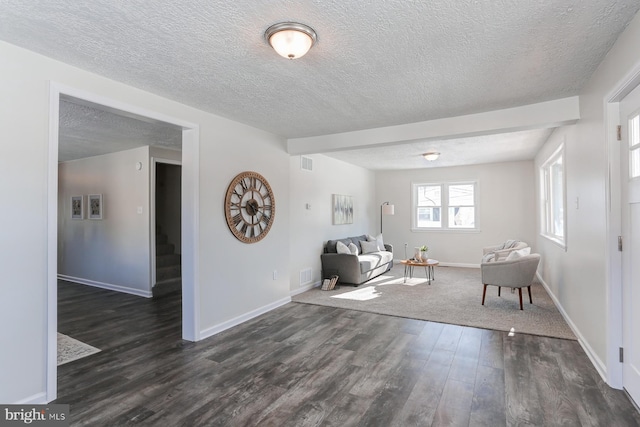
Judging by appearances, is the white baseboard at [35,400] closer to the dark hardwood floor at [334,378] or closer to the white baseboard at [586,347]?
the dark hardwood floor at [334,378]

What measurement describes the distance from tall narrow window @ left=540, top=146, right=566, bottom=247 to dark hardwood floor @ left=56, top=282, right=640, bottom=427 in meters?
2.26

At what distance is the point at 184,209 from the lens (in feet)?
11.5

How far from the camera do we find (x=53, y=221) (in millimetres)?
2336

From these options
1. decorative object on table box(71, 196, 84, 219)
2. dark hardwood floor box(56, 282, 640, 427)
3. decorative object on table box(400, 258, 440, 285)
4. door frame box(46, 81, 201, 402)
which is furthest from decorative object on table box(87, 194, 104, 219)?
decorative object on table box(400, 258, 440, 285)

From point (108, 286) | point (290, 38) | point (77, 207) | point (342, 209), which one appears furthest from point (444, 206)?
point (77, 207)

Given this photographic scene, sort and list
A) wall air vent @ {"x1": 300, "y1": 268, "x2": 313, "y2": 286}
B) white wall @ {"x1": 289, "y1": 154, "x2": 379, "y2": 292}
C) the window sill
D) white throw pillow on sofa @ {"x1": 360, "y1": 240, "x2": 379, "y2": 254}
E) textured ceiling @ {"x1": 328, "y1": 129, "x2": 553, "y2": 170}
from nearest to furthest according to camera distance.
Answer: the window sill → textured ceiling @ {"x1": 328, "y1": 129, "x2": 553, "y2": 170} → white wall @ {"x1": 289, "y1": 154, "x2": 379, "y2": 292} → wall air vent @ {"x1": 300, "y1": 268, "x2": 313, "y2": 286} → white throw pillow on sofa @ {"x1": 360, "y1": 240, "x2": 379, "y2": 254}

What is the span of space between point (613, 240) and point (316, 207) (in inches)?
170

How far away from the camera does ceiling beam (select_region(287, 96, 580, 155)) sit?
128 inches

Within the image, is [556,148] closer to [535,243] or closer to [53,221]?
[535,243]

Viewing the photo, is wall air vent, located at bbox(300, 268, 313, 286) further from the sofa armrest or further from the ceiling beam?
the ceiling beam

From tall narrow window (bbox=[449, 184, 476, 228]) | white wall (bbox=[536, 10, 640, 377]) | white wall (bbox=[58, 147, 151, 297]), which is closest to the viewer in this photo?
white wall (bbox=[536, 10, 640, 377])

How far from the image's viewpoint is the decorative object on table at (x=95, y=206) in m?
5.84

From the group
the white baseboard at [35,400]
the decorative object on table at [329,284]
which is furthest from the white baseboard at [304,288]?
the white baseboard at [35,400]

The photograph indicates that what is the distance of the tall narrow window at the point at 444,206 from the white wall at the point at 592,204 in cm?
405
